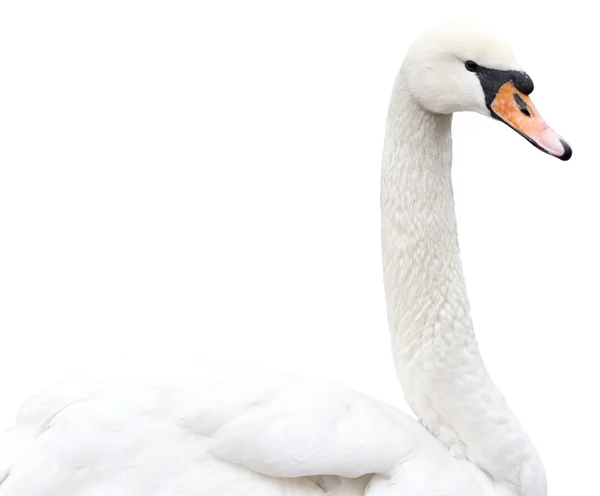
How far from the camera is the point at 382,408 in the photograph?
4.31 metres

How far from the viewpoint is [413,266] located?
4.33 m

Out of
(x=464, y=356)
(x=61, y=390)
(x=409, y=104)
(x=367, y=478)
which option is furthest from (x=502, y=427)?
(x=61, y=390)

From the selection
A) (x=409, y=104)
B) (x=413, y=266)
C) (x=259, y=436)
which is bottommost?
(x=259, y=436)

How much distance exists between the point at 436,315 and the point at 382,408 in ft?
1.26

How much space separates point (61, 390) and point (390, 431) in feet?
3.72

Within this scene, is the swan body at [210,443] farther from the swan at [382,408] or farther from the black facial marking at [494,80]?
the black facial marking at [494,80]

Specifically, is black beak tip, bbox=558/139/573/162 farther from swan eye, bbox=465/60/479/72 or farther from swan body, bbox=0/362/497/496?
swan body, bbox=0/362/497/496

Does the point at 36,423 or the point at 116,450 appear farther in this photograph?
the point at 36,423

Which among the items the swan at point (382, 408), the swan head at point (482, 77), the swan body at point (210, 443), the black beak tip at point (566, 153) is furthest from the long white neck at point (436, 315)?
the black beak tip at point (566, 153)

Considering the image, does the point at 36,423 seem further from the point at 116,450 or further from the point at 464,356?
the point at 464,356

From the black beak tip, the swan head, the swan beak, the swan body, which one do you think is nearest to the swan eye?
the swan head

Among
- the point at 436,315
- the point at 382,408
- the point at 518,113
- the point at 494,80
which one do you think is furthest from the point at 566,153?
the point at 382,408

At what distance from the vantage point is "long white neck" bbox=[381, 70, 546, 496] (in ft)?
13.9

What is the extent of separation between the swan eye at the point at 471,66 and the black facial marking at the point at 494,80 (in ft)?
0.05
